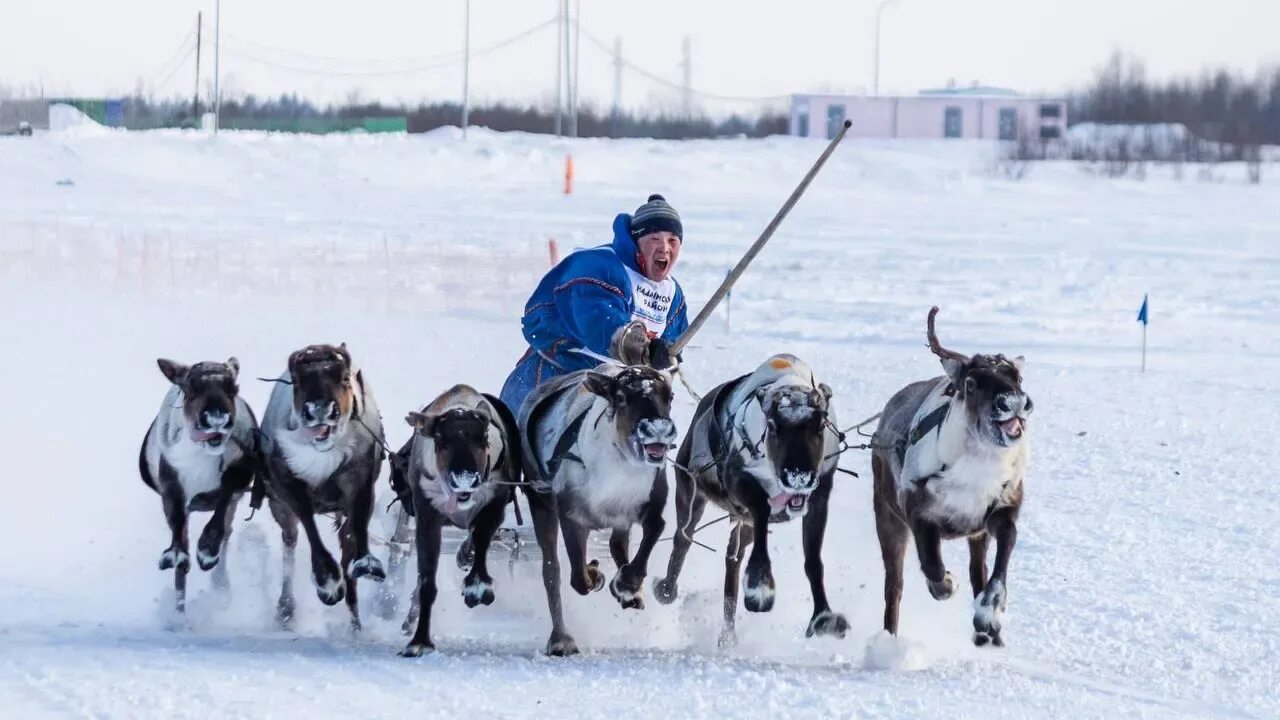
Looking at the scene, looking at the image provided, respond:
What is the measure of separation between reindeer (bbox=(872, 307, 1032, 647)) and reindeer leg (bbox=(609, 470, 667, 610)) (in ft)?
3.29

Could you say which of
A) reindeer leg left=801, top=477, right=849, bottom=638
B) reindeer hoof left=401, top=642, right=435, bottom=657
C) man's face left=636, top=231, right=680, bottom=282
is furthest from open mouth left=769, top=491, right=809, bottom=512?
man's face left=636, top=231, right=680, bottom=282

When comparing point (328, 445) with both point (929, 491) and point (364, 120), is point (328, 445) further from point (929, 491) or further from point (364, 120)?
point (364, 120)

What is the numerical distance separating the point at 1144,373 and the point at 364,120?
52.7 meters

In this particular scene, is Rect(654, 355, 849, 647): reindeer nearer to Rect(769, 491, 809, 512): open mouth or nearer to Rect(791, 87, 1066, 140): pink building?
Rect(769, 491, 809, 512): open mouth

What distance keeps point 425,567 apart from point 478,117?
239ft

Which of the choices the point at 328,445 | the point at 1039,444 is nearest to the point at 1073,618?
the point at 328,445

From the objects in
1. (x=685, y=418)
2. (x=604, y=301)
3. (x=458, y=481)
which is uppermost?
(x=604, y=301)

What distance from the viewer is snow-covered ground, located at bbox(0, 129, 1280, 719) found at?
7168 millimetres

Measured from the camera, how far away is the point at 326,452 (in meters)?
7.96

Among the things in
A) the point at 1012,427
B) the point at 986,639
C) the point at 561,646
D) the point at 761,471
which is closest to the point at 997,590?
the point at 986,639

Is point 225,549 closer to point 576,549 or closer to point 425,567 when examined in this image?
point 425,567

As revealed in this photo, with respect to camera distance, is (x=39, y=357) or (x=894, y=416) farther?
(x=39, y=357)

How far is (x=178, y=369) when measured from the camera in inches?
316

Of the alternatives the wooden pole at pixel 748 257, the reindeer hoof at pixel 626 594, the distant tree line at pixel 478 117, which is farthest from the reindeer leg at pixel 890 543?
the distant tree line at pixel 478 117
